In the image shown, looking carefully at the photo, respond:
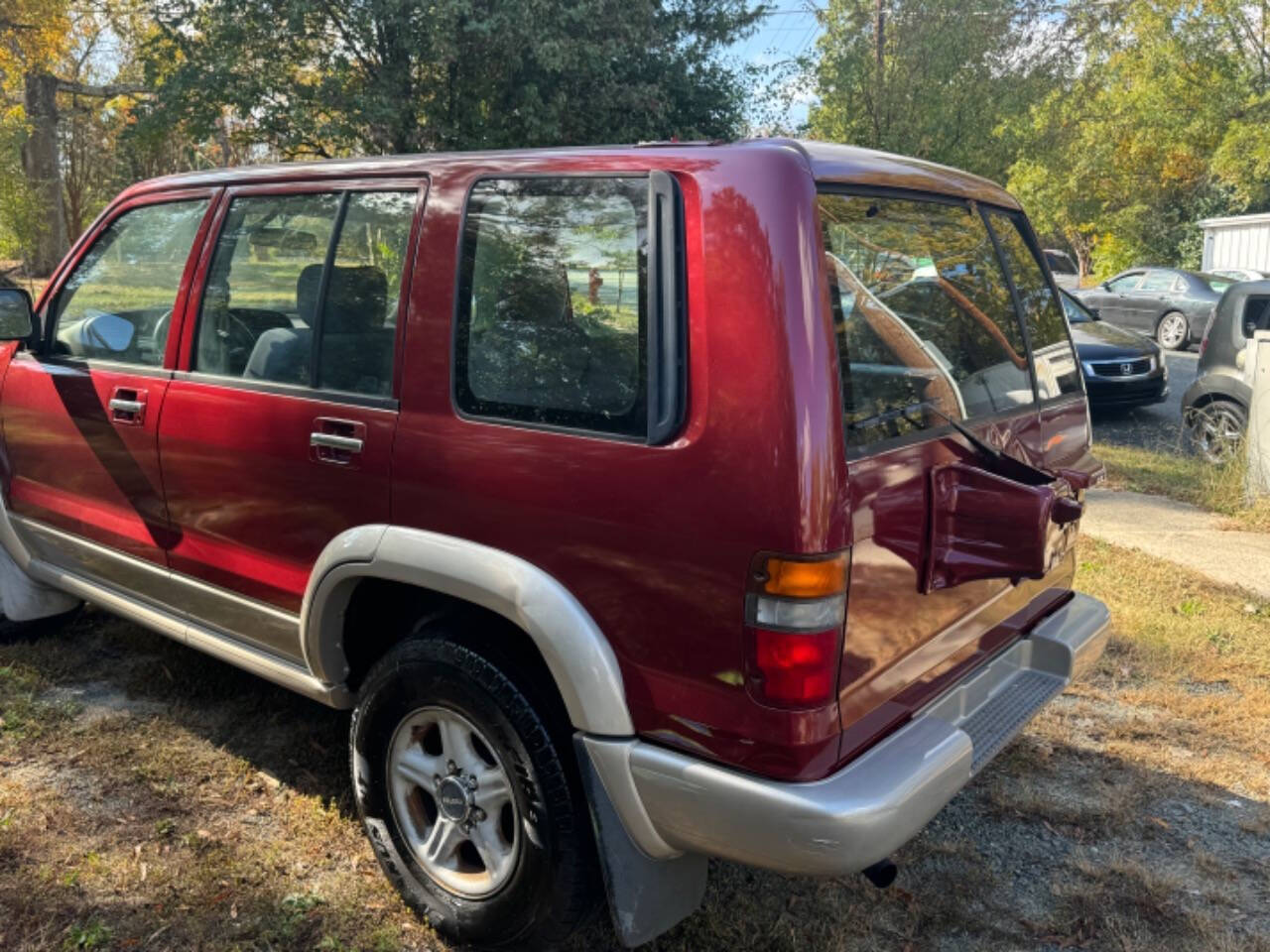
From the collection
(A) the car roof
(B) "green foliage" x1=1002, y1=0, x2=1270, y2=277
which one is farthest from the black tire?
(B) "green foliage" x1=1002, y1=0, x2=1270, y2=277

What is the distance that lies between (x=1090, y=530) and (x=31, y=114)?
95.9 ft

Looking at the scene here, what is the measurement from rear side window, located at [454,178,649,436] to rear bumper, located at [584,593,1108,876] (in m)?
0.72

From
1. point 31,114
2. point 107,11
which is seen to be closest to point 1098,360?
point 107,11

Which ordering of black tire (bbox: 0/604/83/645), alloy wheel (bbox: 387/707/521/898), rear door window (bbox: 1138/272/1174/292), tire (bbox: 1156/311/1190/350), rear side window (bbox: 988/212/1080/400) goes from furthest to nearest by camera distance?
rear door window (bbox: 1138/272/1174/292), tire (bbox: 1156/311/1190/350), black tire (bbox: 0/604/83/645), rear side window (bbox: 988/212/1080/400), alloy wheel (bbox: 387/707/521/898)

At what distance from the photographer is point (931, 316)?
8.87ft

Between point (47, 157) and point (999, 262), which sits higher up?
point (47, 157)

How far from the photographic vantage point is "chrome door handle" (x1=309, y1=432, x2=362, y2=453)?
2.67m

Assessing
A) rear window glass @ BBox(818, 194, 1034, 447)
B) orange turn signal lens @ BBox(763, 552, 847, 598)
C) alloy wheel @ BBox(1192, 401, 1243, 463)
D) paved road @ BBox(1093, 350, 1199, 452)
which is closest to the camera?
orange turn signal lens @ BBox(763, 552, 847, 598)

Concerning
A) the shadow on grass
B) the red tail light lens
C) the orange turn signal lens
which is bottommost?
the shadow on grass

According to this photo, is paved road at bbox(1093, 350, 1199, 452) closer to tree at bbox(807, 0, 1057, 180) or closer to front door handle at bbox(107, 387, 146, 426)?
tree at bbox(807, 0, 1057, 180)

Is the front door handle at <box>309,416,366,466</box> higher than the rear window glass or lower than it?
lower

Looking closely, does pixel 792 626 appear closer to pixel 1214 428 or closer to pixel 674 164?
pixel 674 164

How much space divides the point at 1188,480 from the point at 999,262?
19.8ft

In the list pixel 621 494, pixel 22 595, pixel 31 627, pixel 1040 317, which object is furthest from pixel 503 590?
pixel 31 627
